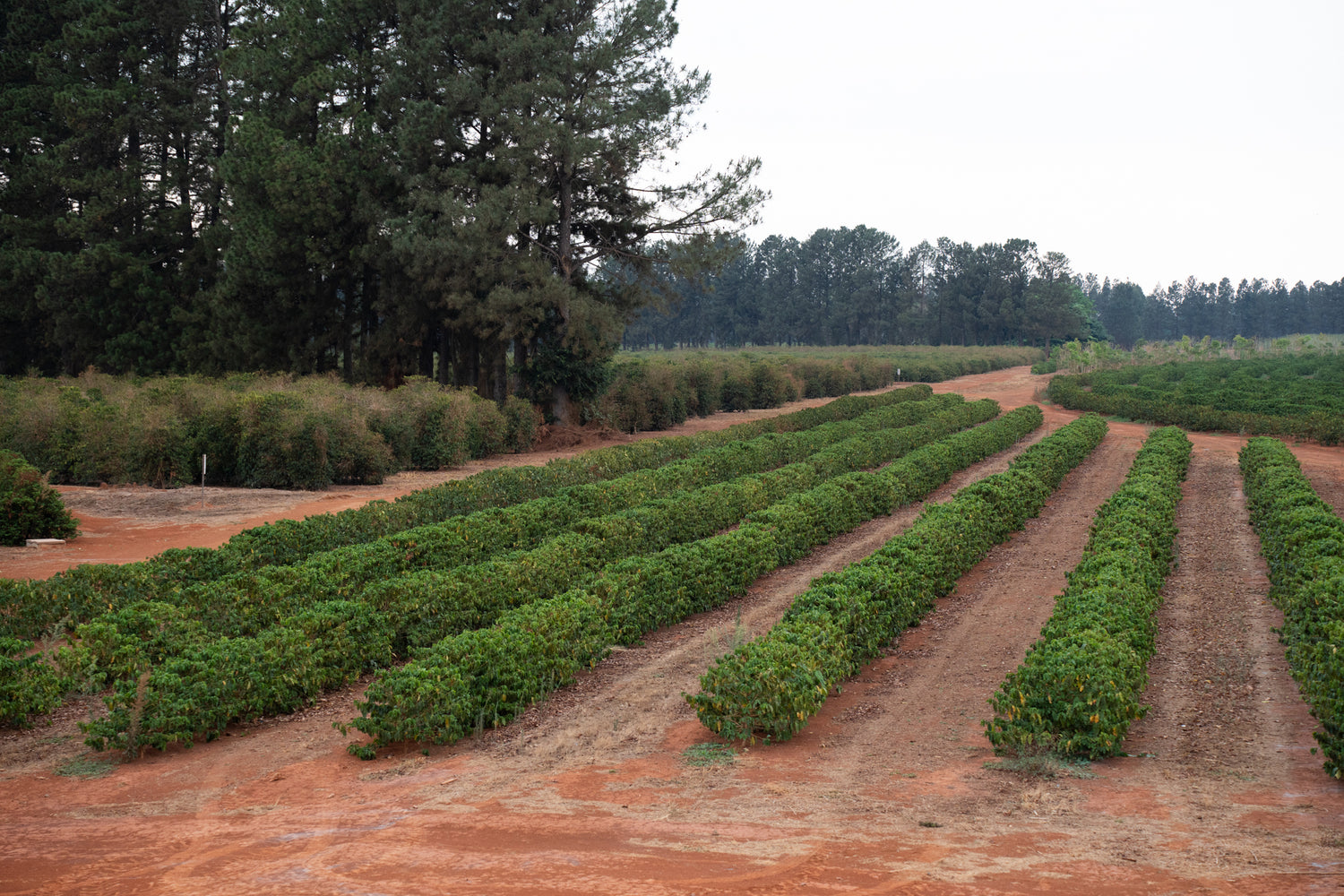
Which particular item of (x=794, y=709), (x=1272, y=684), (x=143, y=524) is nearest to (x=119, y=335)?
(x=143, y=524)

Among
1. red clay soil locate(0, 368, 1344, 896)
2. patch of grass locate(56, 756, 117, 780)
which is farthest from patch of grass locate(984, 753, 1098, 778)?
patch of grass locate(56, 756, 117, 780)

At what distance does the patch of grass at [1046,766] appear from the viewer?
6.84 m

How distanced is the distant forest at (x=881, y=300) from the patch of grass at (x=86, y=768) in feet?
335

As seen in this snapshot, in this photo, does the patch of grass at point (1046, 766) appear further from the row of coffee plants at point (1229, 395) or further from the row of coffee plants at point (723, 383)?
the row of coffee plants at point (1229, 395)

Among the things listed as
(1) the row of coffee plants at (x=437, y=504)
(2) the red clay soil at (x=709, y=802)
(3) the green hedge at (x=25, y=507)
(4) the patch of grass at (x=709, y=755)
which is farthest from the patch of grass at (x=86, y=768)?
(3) the green hedge at (x=25, y=507)

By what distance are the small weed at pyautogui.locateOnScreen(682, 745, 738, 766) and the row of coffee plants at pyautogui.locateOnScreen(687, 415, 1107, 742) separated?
0.19 metres

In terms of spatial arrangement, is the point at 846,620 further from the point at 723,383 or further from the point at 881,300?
the point at 881,300

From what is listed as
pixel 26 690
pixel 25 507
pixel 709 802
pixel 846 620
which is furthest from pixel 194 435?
pixel 709 802

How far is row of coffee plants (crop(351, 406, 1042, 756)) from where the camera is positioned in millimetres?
7812

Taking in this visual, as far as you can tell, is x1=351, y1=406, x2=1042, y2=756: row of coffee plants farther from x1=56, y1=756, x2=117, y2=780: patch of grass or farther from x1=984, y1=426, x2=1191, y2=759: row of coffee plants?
x1=984, y1=426, x2=1191, y2=759: row of coffee plants

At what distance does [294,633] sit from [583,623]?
2.93m

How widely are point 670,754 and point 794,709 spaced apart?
1144 mm

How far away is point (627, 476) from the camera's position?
718 inches

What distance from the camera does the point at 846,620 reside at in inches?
378
